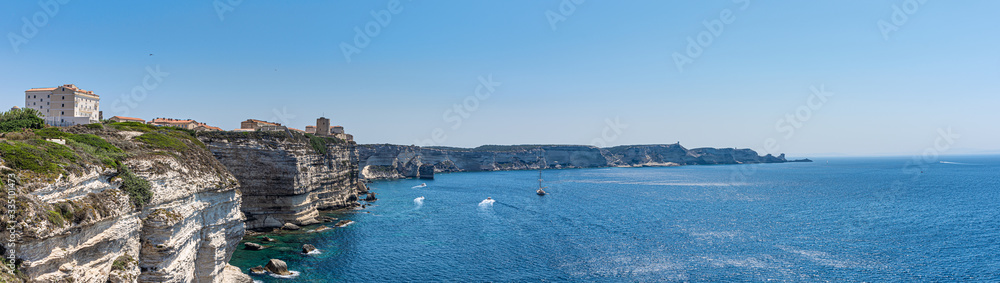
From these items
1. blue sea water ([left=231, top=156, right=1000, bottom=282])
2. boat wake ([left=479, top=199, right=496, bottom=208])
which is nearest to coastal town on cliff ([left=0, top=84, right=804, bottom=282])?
blue sea water ([left=231, top=156, right=1000, bottom=282])

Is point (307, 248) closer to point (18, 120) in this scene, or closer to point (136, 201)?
point (18, 120)

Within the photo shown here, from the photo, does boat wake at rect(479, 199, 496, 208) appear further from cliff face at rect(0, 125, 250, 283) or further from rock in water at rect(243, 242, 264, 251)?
cliff face at rect(0, 125, 250, 283)

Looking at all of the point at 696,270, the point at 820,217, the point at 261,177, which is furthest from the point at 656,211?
the point at 261,177

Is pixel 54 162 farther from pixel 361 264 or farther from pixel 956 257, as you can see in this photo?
pixel 956 257

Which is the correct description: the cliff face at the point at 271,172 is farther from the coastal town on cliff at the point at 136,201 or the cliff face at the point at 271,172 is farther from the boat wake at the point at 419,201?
the boat wake at the point at 419,201

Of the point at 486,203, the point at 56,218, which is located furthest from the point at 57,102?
the point at 486,203

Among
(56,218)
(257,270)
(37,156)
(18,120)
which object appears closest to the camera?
(56,218)
